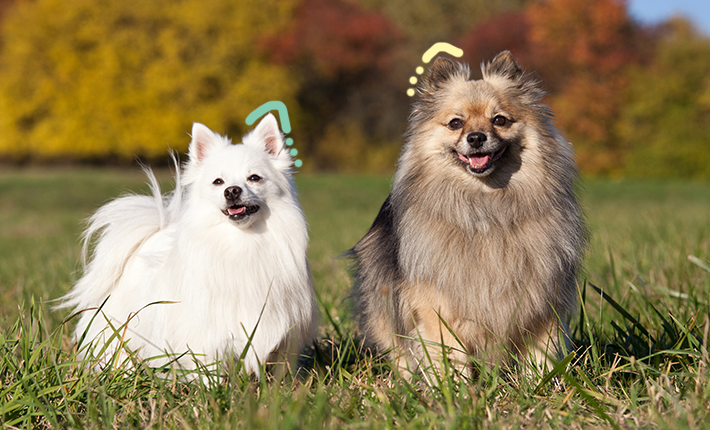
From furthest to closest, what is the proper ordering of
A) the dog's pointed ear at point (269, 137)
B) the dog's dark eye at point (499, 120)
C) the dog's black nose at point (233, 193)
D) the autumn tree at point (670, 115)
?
the autumn tree at point (670, 115), the dog's pointed ear at point (269, 137), the dog's dark eye at point (499, 120), the dog's black nose at point (233, 193)

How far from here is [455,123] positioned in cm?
300

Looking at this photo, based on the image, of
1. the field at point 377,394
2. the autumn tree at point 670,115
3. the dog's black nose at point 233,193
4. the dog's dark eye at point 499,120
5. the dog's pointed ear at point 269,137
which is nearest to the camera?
the field at point 377,394

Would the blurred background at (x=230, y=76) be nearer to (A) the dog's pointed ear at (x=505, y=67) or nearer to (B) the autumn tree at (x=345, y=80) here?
(B) the autumn tree at (x=345, y=80)

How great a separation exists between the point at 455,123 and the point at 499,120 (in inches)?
9.3

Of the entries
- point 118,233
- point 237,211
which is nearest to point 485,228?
point 237,211

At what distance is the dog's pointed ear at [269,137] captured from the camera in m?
3.06

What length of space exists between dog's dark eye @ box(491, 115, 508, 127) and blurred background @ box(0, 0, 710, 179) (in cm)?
2740

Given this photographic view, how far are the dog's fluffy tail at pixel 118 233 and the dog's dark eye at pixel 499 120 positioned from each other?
1771 mm

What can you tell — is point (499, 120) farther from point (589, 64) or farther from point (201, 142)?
point (589, 64)

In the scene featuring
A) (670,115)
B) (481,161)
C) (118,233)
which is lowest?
(670,115)

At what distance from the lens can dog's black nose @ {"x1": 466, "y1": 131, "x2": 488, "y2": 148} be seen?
280 cm

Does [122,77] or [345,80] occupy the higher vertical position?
[122,77]

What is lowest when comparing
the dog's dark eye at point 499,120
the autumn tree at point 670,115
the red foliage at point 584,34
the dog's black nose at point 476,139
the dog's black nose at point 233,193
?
the autumn tree at point 670,115

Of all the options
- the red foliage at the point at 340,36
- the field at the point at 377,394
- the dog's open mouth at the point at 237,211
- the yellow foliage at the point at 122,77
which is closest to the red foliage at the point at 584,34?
the red foliage at the point at 340,36
